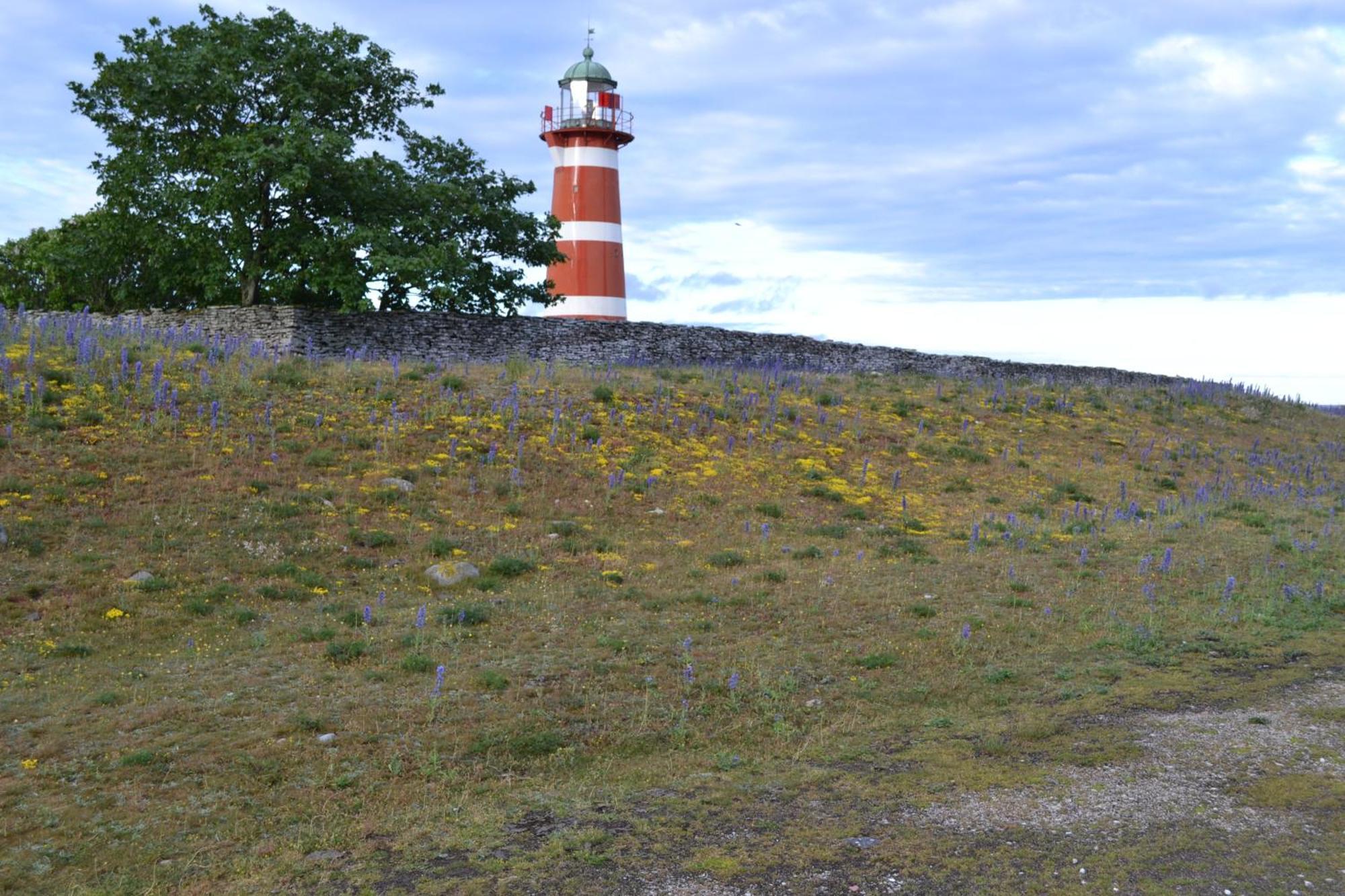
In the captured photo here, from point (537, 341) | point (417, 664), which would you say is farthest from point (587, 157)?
point (417, 664)

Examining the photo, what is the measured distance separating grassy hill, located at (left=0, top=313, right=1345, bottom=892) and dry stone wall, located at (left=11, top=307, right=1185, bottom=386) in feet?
10.6

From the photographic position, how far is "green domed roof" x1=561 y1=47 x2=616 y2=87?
1487 inches

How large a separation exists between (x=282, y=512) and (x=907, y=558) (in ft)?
30.2

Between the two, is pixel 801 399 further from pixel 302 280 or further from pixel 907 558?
pixel 302 280

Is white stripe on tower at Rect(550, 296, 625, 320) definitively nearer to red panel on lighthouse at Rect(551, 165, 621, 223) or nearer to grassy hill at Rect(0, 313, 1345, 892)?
red panel on lighthouse at Rect(551, 165, 621, 223)

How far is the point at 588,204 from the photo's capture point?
36.7 m

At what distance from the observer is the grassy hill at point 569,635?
6930 millimetres

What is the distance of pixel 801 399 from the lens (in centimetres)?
2652

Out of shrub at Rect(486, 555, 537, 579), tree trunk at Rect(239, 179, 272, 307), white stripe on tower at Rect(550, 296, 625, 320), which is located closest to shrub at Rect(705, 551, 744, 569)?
shrub at Rect(486, 555, 537, 579)

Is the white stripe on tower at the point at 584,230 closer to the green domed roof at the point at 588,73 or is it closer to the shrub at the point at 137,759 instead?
the green domed roof at the point at 588,73

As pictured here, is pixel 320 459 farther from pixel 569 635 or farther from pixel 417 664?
pixel 417 664

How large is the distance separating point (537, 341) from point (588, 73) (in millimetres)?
13938

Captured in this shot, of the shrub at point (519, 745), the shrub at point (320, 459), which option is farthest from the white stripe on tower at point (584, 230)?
the shrub at point (519, 745)

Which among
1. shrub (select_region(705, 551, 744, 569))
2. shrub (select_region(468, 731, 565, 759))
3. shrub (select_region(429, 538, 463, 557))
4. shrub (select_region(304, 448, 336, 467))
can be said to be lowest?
shrub (select_region(468, 731, 565, 759))
